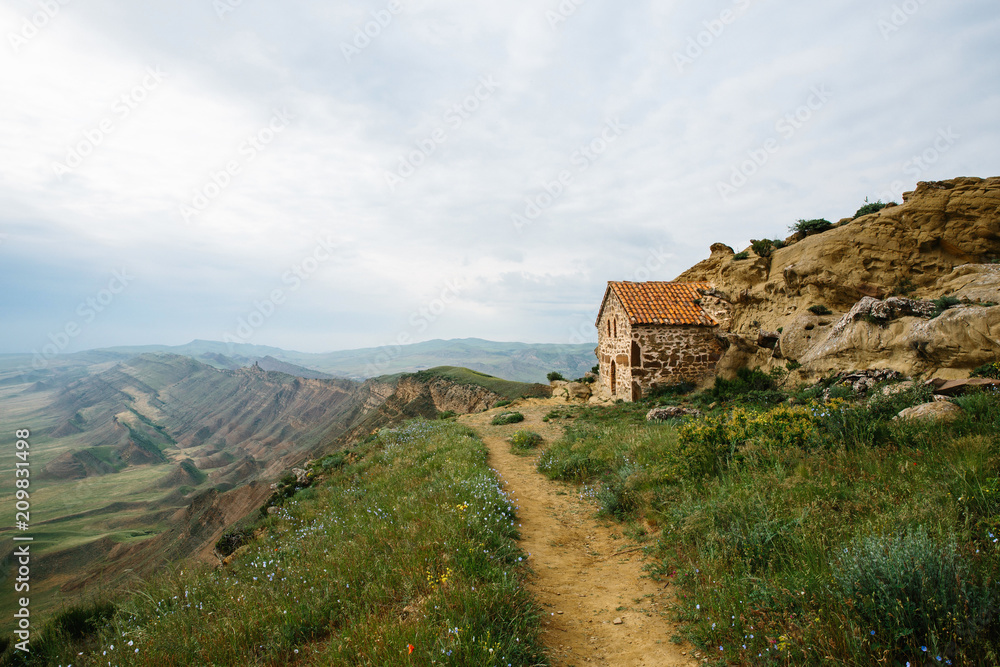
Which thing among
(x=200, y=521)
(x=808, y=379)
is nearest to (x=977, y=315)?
(x=808, y=379)

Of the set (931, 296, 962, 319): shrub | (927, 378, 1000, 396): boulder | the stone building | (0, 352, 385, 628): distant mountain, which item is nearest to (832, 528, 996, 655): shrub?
(927, 378, 1000, 396): boulder

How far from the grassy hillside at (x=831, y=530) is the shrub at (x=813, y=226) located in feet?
45.1

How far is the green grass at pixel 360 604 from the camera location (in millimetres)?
3332

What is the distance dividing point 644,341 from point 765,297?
5625mm

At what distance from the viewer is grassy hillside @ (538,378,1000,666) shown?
8.59 feet

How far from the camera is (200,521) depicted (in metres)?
32.2

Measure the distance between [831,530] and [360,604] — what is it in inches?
183

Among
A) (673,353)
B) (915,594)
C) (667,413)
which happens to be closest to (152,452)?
(673,353)

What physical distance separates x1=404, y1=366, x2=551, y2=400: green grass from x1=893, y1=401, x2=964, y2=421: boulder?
26.6 metres

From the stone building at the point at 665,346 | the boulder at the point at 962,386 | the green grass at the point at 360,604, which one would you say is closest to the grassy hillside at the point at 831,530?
the boulder at the point at 962,386

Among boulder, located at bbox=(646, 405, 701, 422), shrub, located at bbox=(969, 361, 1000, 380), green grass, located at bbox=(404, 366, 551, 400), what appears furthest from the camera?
green grass, located at bbox=(404, 366, 551, 400)

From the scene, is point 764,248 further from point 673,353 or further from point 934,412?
point 934,412

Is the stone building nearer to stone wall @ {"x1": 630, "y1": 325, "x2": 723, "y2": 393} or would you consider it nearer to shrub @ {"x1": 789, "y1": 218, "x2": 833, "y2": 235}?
stone wall @ {"x1": 630, "y1": 325, "x2": 723, "y2": 393}

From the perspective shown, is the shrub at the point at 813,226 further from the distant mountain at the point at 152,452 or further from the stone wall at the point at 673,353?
the distant mountain at the point at 152,452
